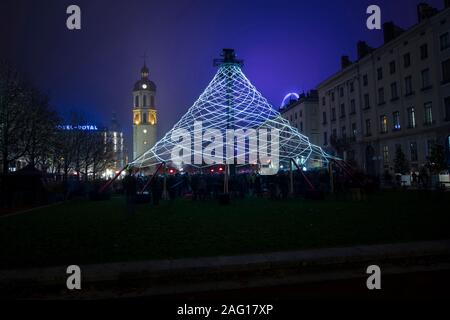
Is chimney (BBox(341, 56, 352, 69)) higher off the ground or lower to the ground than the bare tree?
higher

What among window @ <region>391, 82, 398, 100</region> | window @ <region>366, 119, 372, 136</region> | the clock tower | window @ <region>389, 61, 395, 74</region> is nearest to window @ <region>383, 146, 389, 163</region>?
window @ <region>366, 119, 372, 136</region>

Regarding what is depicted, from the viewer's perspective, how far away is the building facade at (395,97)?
3288 cm

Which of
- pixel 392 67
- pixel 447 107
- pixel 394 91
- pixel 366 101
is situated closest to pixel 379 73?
pixel 392 67

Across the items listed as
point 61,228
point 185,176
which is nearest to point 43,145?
point 185,176

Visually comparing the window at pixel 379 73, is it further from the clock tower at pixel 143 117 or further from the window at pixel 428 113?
the clock tower at pixel 143 117

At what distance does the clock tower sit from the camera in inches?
4641

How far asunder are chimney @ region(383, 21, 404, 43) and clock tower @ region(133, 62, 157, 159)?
8805cm

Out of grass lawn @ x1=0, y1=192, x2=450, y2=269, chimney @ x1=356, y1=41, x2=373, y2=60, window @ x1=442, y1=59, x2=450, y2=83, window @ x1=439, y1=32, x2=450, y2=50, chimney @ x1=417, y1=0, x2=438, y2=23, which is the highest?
chimney @ x1=356, y1=41, x2=373, y2=60

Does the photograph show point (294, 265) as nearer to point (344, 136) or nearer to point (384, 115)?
point (384, 115)

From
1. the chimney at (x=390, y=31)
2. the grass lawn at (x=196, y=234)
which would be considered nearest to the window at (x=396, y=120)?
the chimney at (x=390, y=31)

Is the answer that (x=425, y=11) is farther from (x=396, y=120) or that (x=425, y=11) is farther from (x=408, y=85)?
(x=396, y=120)

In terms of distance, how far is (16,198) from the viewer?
22750 mm

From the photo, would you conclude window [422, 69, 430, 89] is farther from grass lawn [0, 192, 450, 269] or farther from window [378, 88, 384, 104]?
grass lawn [0, 192, 450, 269]
